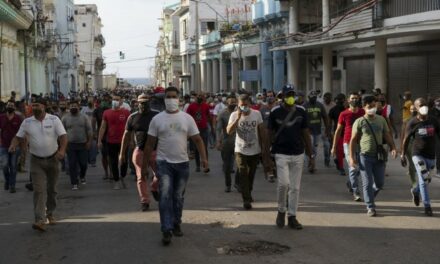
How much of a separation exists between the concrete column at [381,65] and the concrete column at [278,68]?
37.0ft

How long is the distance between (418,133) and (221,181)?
471 cm

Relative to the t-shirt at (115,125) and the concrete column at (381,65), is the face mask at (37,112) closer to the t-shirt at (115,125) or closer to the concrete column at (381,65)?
the t-shirt at (115,125)

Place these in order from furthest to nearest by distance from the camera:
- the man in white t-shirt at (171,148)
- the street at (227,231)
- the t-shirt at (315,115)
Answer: the t-shirt at (315,115) < the man in white t-shirt at (171,148) < the street at (227,231)

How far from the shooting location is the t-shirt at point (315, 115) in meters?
13.8

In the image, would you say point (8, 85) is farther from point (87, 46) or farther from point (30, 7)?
point (87, 46)

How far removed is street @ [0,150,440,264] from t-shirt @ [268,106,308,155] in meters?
1.03

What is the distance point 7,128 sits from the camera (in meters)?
12.5

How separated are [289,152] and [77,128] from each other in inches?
223

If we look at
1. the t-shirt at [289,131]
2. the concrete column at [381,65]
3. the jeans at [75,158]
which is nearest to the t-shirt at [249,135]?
the t-shirt at [289,131]

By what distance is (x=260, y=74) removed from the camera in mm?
35750

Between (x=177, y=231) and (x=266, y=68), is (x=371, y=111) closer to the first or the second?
(x=177, y=231)

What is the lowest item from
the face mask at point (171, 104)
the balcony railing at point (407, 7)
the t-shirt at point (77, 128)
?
the t-shirt at point (77, 128)

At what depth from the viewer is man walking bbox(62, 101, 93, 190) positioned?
40.3 ft

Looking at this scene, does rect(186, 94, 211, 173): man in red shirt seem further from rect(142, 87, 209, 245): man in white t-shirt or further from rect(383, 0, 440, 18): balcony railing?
rect(383, 0, 440, 18): balcony railing
